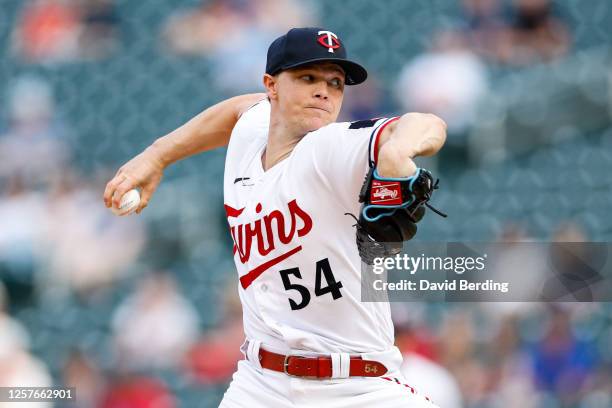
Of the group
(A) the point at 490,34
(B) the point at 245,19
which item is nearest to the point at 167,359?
(B) the point at 245,19

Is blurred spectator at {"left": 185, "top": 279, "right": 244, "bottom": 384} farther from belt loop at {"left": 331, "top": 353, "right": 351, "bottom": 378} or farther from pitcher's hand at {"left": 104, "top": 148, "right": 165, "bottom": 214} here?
belt loop at {"left": 331, "top": 353, "right": 351, "bottom": 378}

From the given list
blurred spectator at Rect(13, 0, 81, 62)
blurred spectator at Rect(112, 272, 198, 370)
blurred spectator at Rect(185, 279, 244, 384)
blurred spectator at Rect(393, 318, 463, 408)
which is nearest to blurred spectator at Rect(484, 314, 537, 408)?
blurred spectator at Rect(393, 318, 463, 408)

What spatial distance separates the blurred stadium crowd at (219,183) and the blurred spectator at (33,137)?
0.7 inches

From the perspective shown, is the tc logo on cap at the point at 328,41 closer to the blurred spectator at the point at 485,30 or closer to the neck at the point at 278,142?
the neck at the point at 278,142

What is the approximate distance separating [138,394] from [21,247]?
1.53 meters

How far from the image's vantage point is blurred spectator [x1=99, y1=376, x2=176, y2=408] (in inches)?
238

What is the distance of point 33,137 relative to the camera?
740 cm

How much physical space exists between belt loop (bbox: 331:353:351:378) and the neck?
28.1 inches

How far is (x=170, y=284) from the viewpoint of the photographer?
6.55 metres

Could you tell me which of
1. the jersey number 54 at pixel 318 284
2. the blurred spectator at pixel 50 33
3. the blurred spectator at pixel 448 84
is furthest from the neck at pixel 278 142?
the blurred spectator at pixel 50 33

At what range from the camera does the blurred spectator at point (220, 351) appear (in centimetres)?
609

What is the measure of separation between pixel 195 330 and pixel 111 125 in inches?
83.4

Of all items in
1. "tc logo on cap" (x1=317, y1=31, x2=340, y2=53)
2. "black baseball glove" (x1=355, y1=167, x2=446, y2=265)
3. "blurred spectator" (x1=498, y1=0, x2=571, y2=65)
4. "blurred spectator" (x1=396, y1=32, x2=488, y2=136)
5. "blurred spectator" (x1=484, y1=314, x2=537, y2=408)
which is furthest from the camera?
"blurred spectator" (x1=498, y1=0, x2=571, y2=65)

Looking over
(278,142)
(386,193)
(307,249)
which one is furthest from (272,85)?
(386,193)
